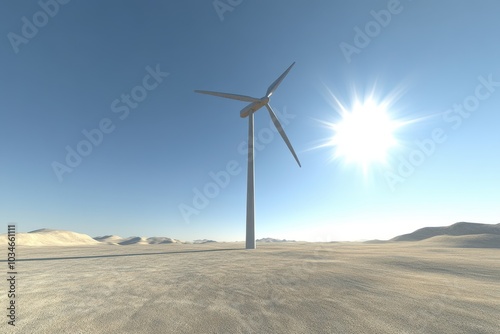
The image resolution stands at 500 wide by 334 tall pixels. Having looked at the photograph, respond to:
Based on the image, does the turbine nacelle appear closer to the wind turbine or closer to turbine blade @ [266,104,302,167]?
the wind turbine

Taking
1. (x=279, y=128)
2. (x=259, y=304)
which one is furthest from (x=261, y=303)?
(x=279, y=128)

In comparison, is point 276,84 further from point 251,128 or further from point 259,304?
point 259,304

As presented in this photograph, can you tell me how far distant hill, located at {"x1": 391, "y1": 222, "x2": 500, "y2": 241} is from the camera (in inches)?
3831

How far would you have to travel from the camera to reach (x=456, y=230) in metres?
107

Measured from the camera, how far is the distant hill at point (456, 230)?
9731 cm

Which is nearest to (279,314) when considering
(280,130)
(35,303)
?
(35,303)

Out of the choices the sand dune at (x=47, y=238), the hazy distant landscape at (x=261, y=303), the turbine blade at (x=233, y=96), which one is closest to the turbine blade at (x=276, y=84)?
the turbine blade at (x=233, y=96)

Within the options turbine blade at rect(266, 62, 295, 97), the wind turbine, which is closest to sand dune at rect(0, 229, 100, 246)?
the wind turbine

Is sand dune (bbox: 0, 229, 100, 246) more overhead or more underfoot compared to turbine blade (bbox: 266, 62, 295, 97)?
more underfoot

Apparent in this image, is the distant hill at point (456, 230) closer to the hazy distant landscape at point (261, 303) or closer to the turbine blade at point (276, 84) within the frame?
the turbine blade at point (276, 84)

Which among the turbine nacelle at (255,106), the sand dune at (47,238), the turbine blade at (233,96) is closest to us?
the turbine blade at (233,96)

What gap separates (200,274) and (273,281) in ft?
17.3

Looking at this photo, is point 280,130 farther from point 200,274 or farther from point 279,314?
point 279,314

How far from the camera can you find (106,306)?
895cm
